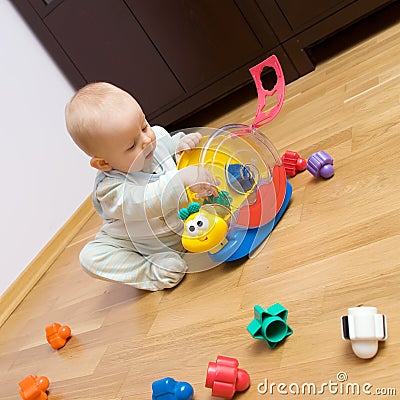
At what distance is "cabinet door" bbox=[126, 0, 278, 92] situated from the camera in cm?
170

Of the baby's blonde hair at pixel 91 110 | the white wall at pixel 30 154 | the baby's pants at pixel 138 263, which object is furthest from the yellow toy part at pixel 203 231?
the white wall at pixel 30 154

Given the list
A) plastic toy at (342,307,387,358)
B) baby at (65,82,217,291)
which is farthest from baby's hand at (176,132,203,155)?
plastic toy at (342,307,387,358)

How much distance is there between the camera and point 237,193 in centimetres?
103

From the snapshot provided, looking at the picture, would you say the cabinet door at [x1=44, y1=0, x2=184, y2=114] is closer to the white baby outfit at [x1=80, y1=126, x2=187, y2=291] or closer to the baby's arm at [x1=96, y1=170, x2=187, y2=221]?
the white baby outfit at [x1=80, y1=126, x2=187, y2=291]

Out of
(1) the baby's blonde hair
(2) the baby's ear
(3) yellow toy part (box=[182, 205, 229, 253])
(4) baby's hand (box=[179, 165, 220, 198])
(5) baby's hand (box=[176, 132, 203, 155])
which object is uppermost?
(1) the baby's blonde hair

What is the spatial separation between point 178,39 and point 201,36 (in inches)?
3.0

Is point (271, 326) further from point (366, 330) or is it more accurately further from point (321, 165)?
point (321, 165)

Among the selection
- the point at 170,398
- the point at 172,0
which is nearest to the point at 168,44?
the point at 172,0

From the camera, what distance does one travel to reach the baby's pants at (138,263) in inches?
43.6

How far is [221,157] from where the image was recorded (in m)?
1.05

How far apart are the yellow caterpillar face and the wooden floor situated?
81mm

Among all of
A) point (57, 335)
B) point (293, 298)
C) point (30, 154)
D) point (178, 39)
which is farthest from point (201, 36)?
point (293, 298)

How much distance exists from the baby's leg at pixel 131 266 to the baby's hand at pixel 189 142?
21cm

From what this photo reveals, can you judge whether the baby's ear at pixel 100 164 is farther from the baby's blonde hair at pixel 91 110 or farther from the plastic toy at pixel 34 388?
the plastic toy at pixel 34 388
